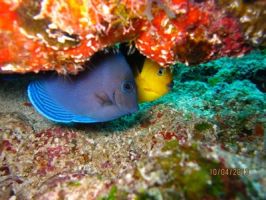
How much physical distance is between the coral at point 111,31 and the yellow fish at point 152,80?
3.21ft

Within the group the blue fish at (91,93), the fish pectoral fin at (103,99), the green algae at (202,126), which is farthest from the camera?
the green algae at (202,126)

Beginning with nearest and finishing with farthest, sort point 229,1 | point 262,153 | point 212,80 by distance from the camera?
1. point 229,1
2. point 262,153
3. point 212,80

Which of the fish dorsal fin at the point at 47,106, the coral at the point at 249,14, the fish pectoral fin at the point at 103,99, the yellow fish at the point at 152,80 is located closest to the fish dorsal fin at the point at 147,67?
the yellow fish at the point at 152,80

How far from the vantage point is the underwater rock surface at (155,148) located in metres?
1.71

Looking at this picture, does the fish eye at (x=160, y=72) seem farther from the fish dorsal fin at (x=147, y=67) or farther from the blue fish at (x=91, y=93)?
the blue fish at (x=91, y=93)

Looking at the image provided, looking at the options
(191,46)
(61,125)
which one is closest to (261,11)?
(191,46)

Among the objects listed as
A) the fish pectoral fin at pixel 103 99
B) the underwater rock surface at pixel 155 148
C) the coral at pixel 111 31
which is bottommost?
the underwater rock surface at pixel 155 148

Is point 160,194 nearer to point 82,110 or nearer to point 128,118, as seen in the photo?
point 82,110

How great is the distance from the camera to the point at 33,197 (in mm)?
2617

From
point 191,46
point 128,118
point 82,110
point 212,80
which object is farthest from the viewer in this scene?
point 212,80

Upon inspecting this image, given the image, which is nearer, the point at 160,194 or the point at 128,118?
the point at 160,194

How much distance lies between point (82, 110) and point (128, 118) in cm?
90

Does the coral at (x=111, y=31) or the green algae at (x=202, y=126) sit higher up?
the coral at (x=111, y=31)
